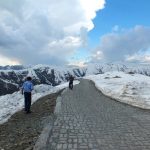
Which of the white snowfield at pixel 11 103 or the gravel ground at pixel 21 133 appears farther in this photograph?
the white snowfield at pixel 11 103

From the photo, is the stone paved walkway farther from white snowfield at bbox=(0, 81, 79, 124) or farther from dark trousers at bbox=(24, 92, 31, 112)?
white snowfield at bbox=(0, 81, 79, 124)

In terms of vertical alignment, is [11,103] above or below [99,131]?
above

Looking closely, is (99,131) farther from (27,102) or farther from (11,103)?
(11,103)

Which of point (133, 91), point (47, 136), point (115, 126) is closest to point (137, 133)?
point (115, 126)

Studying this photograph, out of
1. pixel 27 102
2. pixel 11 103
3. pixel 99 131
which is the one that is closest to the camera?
pixel 99 131

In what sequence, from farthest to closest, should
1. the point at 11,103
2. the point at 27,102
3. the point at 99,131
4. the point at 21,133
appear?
the point at 11,103, the point at 27,102, the point at 21,133, the point at 99,131

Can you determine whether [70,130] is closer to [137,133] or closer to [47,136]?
[47,136]

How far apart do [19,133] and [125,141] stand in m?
4.18

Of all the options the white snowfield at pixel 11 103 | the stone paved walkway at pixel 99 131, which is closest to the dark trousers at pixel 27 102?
the white snowfield at pixel 11 103

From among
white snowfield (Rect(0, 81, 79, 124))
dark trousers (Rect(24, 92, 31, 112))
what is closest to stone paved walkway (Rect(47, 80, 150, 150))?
dark trousers (Rect(24, 92, 31, 112))

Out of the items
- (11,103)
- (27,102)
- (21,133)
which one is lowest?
(21,133)

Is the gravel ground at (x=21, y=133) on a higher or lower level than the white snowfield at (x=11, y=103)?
lower

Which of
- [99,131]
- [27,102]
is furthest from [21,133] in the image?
[27,102]

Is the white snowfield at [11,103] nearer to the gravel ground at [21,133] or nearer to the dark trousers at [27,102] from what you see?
the dark trousers at [27,102]
